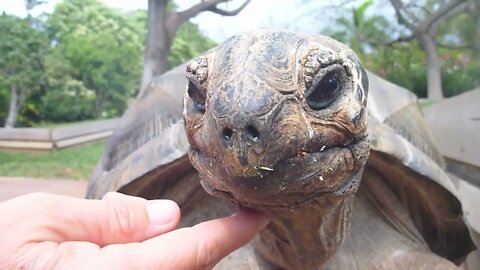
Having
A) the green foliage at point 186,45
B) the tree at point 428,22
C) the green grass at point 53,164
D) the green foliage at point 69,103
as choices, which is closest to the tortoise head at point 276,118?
the green grass at point 53,164

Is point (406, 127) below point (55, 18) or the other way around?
the other way around

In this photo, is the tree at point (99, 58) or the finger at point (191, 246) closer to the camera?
the finger at point (191, 246)

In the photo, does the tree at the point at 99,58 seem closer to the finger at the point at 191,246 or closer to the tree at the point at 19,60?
the tree at the point at 19,60

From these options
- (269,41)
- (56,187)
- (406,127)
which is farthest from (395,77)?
(269,41)

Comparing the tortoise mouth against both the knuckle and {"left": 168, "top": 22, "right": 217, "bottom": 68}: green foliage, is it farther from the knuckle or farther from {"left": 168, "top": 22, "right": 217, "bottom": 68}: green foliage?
{"left": 168, "top": 22, "right": 217, "bottom": 68}: green foliage

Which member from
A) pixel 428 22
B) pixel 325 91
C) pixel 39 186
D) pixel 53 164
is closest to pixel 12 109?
pixel 53 164

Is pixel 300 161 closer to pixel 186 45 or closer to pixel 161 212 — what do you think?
pixel 161 212

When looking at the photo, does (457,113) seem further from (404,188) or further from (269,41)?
(269,41)
